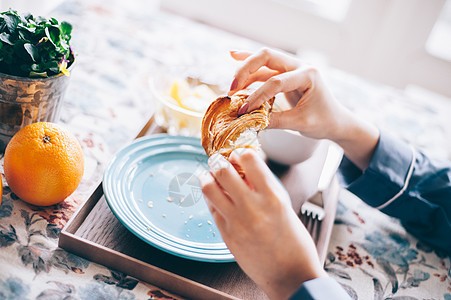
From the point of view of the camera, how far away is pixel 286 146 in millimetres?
831

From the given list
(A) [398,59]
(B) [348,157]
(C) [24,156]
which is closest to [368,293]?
(B) [348,157]

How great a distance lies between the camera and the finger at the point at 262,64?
769 mm

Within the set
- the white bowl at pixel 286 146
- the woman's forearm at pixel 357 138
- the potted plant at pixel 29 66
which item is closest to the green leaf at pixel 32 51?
the potted plant at pixel 29 66

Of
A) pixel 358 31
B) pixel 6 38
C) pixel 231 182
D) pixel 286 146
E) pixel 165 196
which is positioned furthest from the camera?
pixel 358 31

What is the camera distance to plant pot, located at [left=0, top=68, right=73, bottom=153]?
0.65 m

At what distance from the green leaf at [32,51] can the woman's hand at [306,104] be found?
32 centimetres

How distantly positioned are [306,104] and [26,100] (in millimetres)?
497

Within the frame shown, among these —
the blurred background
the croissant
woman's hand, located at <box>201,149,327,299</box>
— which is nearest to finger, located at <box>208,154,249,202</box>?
woman's hand, located at <box>201,149,327,299</box>

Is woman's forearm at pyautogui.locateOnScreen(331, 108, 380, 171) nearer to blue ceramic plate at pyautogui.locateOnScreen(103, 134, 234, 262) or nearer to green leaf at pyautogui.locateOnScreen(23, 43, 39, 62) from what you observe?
blue ceramic plate at pyautogui.locateOnScreen(103, 134, 234, 262)

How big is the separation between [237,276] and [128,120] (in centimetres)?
46

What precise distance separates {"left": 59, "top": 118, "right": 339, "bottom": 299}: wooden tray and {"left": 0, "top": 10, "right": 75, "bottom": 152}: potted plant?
173 millimetres

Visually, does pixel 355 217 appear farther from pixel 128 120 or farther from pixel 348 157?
pixel 128 120

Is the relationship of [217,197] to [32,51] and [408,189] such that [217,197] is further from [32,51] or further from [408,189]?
[408,189]

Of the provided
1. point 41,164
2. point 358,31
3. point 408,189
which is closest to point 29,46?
point 41,164
